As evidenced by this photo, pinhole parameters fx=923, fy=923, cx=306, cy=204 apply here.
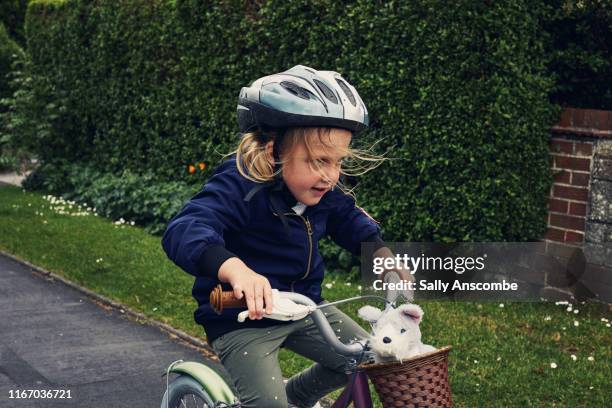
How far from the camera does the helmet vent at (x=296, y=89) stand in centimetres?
297

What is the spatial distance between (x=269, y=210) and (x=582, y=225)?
191 inches

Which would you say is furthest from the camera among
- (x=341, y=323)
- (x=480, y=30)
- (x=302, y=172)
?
(x=480, y=30)

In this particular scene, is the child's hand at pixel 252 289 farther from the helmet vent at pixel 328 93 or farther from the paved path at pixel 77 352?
the paved path at pixel 77 352

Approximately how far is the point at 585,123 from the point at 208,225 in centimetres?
513

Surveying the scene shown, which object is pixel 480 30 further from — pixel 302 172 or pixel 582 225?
pixel 302 172

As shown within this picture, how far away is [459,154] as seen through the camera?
7418 mm

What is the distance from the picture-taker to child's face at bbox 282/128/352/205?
3.01 m

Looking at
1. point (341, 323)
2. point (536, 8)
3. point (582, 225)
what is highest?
A: point (536, 8)

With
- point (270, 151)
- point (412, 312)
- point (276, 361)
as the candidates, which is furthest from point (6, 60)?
point (412, 312)

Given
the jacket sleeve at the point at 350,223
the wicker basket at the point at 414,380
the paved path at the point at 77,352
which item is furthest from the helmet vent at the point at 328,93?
the paved path at the point at 77,352

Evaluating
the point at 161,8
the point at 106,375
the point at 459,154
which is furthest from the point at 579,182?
the point at 161,8

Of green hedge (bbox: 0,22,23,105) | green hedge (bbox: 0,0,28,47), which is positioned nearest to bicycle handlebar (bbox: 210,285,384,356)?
green hedge (bbox: 0,22,23,105)

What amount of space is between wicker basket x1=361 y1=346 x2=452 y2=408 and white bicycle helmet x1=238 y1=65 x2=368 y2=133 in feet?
2.72

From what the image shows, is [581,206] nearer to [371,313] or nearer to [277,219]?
[277,219]
